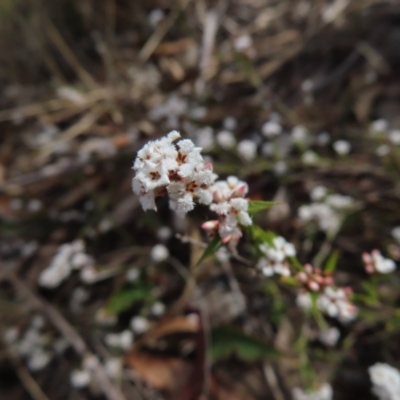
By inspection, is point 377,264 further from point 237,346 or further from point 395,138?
point 395,138

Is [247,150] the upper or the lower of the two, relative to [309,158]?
upper

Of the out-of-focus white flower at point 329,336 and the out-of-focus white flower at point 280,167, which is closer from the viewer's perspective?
the out-of-focus white flower at point 329,336

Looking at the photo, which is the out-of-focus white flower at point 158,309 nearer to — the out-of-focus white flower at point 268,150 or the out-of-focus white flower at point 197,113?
the out-of-focus white flower at point 268,150

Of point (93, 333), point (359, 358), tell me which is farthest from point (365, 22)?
point (93, 333)

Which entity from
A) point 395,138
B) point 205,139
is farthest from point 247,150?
point 395,138

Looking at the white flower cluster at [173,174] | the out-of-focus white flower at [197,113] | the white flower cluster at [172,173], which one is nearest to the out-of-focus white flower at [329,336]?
the white flower cluster at [173,174]
